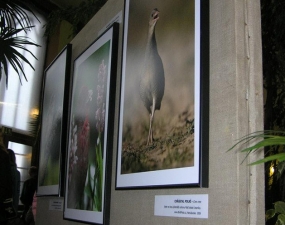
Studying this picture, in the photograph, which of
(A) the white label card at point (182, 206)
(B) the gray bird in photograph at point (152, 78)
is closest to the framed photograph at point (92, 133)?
(B) the gray bird in photograph at point (152, 78)

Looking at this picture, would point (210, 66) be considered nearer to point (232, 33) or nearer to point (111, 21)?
point (232, 33)

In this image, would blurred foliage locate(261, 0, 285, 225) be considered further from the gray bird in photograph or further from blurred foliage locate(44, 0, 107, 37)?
blurred foliage locate(44, 0, 107, 37)

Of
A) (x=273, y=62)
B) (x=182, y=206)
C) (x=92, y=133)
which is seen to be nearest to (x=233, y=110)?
(x=182, y=206)

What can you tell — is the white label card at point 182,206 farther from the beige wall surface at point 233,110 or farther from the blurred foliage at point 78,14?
the blurred foliage at point 78,14

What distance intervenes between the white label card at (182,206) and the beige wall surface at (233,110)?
20 mm

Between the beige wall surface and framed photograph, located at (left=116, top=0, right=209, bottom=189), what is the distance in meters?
0.04

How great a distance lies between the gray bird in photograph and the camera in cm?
180

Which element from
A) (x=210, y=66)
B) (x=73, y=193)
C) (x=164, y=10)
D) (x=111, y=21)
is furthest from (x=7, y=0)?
(x=210, y=66)

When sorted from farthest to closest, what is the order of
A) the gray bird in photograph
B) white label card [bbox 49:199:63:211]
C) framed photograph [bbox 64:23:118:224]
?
white label card [bbox 49:199:63:211] → framed photograph [bbox 64:23:118:224] → the gray bird in photograph

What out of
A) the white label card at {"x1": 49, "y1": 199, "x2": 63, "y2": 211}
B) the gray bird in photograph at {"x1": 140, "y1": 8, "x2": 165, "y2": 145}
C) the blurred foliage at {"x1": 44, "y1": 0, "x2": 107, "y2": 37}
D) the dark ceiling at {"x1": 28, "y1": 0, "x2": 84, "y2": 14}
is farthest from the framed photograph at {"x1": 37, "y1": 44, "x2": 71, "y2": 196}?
the dark ceiling at {"x1": 28, "y1": 0, "x2": 84, "y2": 14}

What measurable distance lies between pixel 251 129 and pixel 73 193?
153 cm

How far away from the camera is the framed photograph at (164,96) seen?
1506mm

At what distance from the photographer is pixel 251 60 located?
56.8 inches

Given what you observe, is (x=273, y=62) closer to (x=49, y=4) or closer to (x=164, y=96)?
(x=164, y=96)
